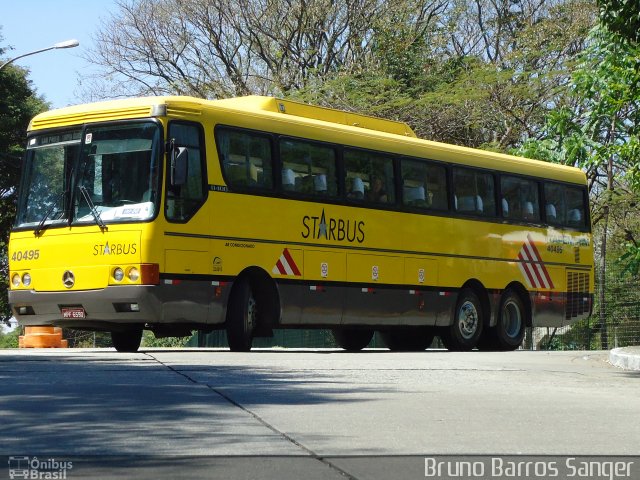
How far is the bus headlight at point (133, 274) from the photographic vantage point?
703 inches

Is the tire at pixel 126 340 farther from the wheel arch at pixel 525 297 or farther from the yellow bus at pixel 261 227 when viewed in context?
the wheel arch at pixel 525 297

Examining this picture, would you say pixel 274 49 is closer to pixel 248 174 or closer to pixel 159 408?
pixel 248 174

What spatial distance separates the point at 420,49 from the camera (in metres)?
42.8

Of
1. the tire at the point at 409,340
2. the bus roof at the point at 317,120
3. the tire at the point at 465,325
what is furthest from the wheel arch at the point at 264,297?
the tire at the point at 465,325

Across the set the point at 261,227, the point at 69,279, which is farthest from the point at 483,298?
the point at 69,279

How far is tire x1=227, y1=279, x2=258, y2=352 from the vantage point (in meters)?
19.2

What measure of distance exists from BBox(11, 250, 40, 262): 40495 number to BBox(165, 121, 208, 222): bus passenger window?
220 cm

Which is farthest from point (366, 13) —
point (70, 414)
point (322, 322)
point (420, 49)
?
point (70, 414)

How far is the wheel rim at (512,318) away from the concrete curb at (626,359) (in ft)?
22.1

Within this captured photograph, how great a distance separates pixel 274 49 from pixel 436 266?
21766mm

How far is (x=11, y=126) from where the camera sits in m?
45.0

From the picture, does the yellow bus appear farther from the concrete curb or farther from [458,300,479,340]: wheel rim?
the concrete curb

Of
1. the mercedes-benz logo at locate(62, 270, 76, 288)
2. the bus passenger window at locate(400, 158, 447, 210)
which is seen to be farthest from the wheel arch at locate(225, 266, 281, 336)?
the bus passenger window at locate(400, 158, 447, 210)

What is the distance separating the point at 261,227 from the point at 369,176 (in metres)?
3.05
